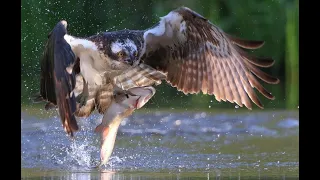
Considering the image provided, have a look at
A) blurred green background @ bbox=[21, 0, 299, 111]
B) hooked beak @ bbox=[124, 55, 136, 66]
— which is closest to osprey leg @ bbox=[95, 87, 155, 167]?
hooked beak @ bbox=[124, 55, 136, 66]

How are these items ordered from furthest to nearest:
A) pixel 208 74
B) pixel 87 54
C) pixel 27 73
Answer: pixel 27 73 < pixel 208 74 < pixel 87 54

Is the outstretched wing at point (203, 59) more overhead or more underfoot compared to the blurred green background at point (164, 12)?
more underfoot

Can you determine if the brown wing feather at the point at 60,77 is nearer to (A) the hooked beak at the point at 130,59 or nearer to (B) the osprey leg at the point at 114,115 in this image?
(B) the osprey leg at the point at 114,115

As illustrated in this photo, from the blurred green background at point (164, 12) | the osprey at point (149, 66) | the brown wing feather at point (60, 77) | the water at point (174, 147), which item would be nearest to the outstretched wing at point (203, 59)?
the osprey at point (149, 66)

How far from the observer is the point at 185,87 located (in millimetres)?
8312

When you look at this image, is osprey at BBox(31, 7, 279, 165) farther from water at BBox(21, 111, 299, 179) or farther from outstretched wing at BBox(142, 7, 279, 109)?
water at BBox(21, 111, 299, 179)

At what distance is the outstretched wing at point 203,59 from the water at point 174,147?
0.61 metres

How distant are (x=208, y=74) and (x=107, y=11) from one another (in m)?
4.08

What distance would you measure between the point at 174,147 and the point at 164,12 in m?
3.78

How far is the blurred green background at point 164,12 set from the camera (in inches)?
465

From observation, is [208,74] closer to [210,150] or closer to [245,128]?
[210,150]

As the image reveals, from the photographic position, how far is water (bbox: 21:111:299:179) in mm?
7316

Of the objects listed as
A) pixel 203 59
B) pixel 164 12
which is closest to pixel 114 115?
pixel 203 59
